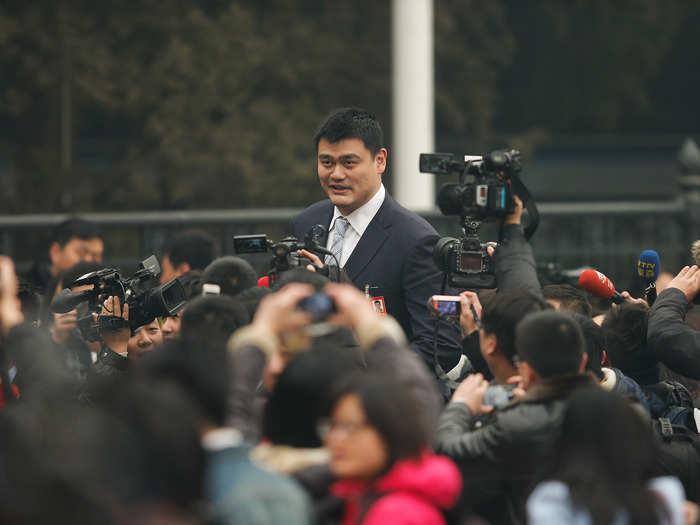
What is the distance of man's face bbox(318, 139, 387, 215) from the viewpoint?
16.7ft

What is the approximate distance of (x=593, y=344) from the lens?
4.34m

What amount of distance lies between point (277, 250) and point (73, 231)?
11.2 ft

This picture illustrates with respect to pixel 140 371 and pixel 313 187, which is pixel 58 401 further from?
pixel 313 187

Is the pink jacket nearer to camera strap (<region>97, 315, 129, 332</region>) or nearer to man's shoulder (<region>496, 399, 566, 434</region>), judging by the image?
man's shoulder (<region>496, 399, 566, 434</region>)

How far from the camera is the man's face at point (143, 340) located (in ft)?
16.8

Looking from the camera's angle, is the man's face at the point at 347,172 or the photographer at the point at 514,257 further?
the man's face at the point at 347,172

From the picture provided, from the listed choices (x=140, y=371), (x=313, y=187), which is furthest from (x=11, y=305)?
(x=313, y=187)

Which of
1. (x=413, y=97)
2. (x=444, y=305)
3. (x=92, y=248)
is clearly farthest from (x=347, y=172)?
(x=413, y=97)

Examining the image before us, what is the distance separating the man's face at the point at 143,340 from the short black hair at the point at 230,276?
0.35 m

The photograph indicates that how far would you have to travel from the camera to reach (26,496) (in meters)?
2.65

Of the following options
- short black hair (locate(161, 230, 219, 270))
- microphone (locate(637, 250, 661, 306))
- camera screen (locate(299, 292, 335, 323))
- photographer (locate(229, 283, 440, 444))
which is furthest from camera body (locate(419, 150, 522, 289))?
short black hair (locate(161, 230, 219, 270))

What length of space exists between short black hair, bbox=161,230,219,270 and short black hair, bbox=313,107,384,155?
7.03 feet

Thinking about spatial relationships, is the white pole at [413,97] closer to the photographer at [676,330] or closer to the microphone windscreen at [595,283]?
the microphone windscreen at [595,283]

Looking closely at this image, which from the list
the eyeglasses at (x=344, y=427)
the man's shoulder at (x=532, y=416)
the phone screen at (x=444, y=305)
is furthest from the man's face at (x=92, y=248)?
the eyeglasses at (x=344, y=427)
